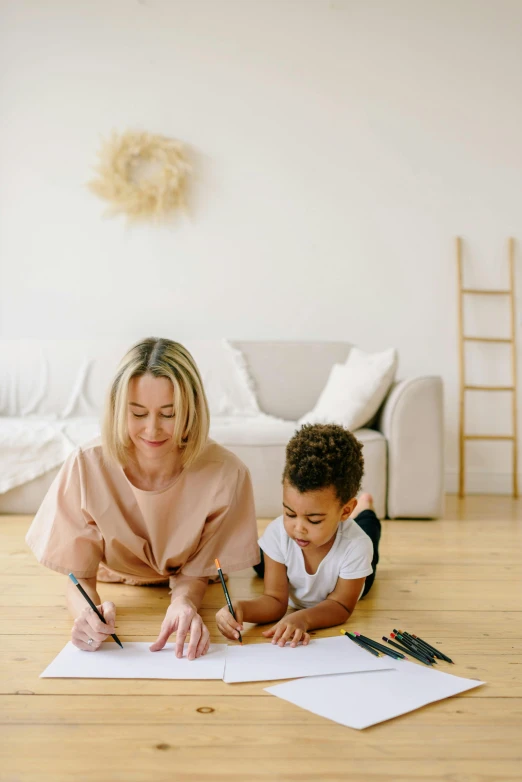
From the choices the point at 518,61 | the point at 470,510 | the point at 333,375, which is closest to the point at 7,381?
the point at 333,375

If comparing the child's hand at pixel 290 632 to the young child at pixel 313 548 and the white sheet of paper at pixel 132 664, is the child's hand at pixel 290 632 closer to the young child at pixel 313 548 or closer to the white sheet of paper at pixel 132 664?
the young child at pixel 313 548

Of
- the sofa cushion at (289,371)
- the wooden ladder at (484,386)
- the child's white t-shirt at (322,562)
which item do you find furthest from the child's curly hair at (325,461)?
the wooden ladder at (484,386)

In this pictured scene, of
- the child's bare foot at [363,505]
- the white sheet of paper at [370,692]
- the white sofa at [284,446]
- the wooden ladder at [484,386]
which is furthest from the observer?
the wooden ladder at [484,386]

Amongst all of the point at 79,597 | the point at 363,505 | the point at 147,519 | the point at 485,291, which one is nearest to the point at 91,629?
the point at 79,597

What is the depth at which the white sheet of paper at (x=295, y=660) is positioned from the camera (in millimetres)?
1334

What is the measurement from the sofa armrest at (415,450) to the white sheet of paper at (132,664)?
1.76 m

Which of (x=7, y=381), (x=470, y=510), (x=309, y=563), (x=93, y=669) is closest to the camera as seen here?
(x=93, y=669)

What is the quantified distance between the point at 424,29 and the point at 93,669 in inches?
146

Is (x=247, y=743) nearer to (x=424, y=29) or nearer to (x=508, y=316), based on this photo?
(x=508, y=316)

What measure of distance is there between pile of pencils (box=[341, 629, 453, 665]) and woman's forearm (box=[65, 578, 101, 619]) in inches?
21.7

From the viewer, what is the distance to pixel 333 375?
3447 millimetres

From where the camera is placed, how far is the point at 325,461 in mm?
1598

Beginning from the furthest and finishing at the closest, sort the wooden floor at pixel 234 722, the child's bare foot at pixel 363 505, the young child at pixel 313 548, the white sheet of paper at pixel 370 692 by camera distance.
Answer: the child's bare foot at pixel 363 505 → the young child at pixel 313 548 → the white sheet of paper at pixel 370 692 → the wooden floor at pixel 234 722

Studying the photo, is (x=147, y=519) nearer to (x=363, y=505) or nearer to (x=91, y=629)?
(x=91, y=629)
